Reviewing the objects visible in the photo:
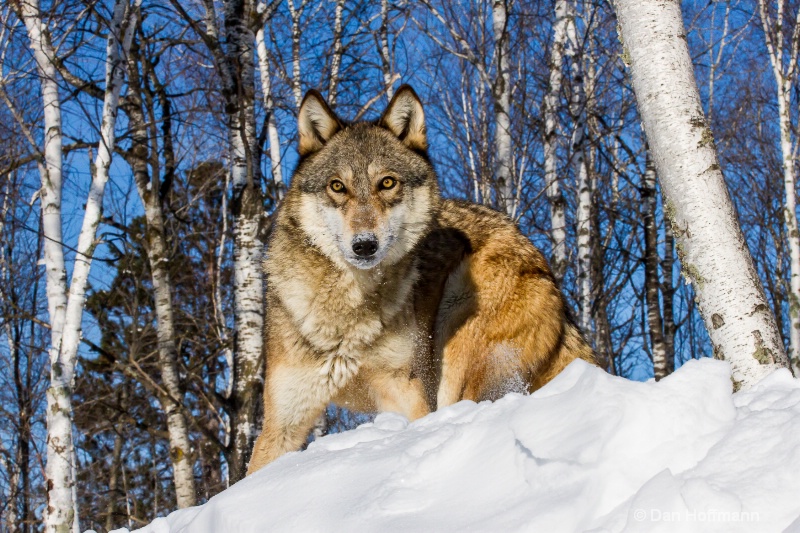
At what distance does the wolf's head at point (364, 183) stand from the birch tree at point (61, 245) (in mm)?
3600

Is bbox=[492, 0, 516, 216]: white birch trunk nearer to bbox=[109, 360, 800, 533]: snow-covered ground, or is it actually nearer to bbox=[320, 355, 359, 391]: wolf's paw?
bbox=[320, 355, 359, 391]: wolf's paw

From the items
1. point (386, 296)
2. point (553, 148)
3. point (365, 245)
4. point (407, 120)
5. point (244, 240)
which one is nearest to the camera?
point (365, 245)

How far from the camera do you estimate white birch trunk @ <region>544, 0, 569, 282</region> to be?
11.0 metres

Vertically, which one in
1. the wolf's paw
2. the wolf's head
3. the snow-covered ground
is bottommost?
the snow-covered ground

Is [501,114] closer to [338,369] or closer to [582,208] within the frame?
[582,208]

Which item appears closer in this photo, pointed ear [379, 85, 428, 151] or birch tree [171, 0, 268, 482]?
pointed ear [379, 85, 428, 151]

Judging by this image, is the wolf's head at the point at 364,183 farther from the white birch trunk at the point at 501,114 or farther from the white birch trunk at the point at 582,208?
the white birch trunk at the point at 582,208

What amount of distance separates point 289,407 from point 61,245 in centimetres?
417

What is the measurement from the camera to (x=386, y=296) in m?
4.25

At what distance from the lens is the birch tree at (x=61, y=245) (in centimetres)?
659

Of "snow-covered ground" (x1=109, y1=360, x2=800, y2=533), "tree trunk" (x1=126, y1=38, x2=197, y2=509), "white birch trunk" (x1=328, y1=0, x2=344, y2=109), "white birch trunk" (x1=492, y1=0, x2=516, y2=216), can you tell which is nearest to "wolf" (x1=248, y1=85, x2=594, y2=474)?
"snow-covered ground" (x1=109, y1=360, x2=800, y2=533)

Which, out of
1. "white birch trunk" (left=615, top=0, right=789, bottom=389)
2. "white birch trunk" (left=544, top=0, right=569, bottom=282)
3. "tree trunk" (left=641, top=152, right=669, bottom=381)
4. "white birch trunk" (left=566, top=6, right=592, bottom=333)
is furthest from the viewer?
"tree trunk" (left=641, top=152, right=669, bottom=381)

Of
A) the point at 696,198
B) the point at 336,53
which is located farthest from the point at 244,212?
the point at 336,53

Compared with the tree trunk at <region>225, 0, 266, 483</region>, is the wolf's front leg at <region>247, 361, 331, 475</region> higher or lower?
lower
